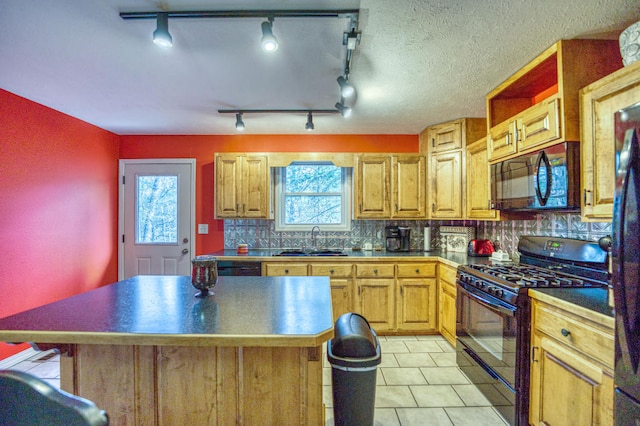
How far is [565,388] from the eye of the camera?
1560 mm

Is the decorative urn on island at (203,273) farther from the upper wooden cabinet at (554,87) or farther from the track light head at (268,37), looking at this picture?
the upper wooden cabinet at (554,87)

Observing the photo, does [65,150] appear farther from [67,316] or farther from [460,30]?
[460,30]

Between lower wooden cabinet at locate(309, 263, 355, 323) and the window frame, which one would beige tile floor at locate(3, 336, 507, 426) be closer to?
lower wooden cabinet at locate(309, 263, 355, 323)

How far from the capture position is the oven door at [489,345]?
1.92m

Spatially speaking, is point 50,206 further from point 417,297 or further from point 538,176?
point 538,176

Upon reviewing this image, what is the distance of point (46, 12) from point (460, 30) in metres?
2.26

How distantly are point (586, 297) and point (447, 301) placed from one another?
1.56 meters

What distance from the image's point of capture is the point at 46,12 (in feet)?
5.45

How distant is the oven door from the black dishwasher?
199cm

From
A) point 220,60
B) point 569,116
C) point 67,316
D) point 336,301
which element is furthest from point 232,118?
point 569,116

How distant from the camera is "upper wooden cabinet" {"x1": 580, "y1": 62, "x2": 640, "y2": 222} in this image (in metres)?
1.50

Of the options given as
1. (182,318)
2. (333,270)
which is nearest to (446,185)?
(333,270)

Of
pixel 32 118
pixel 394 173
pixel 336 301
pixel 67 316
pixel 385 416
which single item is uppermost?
pixel 32 118

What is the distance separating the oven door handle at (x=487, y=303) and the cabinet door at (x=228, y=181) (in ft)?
8.41
